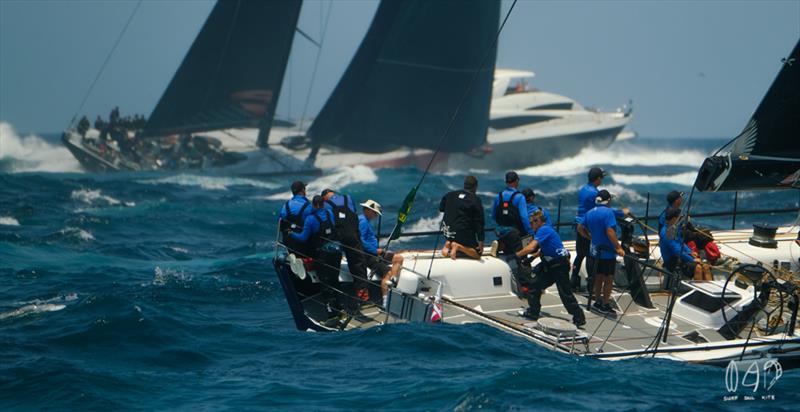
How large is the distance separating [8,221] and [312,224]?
16299 millimetres

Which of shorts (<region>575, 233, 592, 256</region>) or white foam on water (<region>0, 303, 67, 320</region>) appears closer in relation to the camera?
shorts (<region>575, 233, 592, 256</region>)

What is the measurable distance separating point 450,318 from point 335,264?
148 centimetres

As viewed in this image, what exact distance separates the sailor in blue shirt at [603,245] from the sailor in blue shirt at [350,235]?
2.56 meters

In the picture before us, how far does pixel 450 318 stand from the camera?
11211mm

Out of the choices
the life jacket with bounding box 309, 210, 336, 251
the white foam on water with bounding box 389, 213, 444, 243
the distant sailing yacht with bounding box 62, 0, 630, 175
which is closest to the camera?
the life jacket with bounding box 309, 210, 336, 251

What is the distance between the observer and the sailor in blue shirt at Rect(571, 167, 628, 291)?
39.0 feet

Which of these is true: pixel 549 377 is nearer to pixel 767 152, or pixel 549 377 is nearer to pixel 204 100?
pixel 767 152

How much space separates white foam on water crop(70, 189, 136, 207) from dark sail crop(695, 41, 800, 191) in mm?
24884

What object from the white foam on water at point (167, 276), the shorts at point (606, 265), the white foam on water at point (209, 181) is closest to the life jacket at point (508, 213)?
the shorts at point (606, 265)

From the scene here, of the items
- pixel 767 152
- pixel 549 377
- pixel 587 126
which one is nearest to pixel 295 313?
pixel 549 377

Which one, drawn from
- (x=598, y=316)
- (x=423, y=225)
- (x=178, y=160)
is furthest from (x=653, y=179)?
(x=598, y=316)

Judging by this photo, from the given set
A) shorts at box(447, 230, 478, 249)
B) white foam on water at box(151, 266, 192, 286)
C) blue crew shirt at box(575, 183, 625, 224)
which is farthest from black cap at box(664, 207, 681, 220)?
white foam on water at box(151, 266, 192, 286)

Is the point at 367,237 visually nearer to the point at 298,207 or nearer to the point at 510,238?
the point at 298,207

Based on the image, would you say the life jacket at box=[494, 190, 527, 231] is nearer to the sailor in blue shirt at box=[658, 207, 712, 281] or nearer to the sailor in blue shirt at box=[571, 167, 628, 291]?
the sailor in blue shirt at box=[571, 167, 628, 291]
